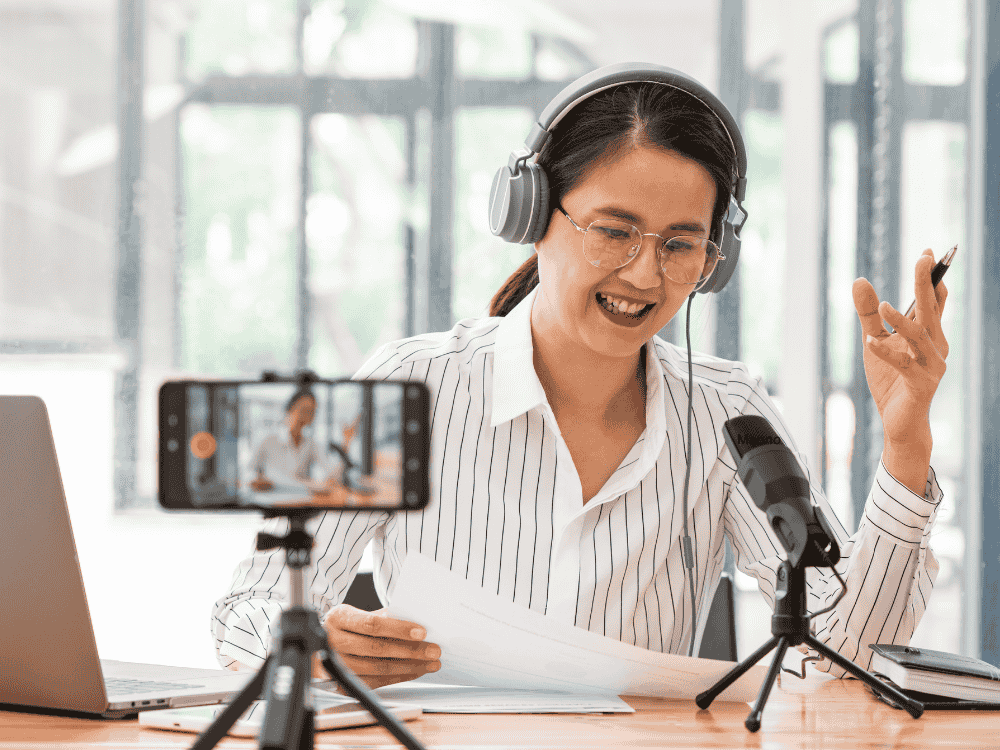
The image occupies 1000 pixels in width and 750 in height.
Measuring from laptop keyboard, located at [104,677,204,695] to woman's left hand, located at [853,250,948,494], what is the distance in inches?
29.8

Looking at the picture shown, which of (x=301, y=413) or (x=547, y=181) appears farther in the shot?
(x=547, y=181)

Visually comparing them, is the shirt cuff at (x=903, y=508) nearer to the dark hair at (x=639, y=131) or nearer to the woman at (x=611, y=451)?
the woman at (x=611, y=451)

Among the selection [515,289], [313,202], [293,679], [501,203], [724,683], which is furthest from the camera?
[313,202]

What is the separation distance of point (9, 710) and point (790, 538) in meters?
0.69

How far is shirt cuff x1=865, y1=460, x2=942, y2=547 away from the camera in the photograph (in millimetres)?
988

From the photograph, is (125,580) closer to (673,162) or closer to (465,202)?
(465,202)

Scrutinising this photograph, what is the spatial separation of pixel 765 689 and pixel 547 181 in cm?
69

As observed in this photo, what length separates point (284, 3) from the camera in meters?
2.86

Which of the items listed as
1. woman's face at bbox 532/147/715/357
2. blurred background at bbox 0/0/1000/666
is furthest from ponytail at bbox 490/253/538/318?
blurred background at bbox 0/0/1000/666

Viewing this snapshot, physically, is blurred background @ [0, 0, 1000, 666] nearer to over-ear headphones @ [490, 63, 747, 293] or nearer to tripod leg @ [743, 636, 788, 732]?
over-ear headphones @ [490, 63, 747, 293]

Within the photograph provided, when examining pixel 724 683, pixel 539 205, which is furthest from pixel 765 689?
pixel 539 205

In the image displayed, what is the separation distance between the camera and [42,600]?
713mm

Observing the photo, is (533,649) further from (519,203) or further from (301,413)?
(519,203)

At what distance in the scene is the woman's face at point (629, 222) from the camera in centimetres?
112
